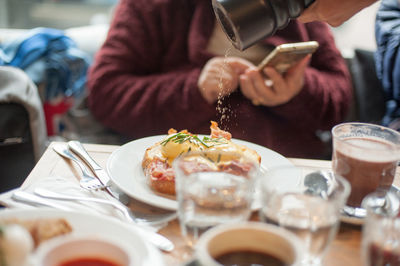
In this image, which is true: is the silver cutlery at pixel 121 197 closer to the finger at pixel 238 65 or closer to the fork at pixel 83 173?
the fork at pixel 83 173

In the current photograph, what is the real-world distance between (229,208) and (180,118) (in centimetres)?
102

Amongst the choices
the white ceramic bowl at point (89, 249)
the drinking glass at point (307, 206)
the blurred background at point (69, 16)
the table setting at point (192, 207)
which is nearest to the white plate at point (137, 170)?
the table setting at point (192, 207)

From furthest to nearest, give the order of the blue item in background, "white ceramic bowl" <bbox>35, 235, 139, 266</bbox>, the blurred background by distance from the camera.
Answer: the blurred background, the blue item in background, "white ceramic bowl" <bbox>35, 235, 139, 266</bbox>

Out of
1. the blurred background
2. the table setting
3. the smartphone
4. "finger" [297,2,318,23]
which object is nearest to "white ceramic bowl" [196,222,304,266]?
the table setting

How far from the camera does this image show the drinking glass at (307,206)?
2.29 feet

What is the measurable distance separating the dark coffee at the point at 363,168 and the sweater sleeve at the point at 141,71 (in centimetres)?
82

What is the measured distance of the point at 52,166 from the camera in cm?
110

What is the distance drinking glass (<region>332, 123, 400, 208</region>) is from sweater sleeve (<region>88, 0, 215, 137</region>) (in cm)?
81

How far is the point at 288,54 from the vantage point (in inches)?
52.2

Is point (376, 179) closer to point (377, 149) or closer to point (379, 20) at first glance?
point (377, 149)

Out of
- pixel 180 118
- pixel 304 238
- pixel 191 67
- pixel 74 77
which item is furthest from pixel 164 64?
pixel 304 238

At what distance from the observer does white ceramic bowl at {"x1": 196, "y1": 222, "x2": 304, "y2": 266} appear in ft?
2.09

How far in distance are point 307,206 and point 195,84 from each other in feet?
3.26

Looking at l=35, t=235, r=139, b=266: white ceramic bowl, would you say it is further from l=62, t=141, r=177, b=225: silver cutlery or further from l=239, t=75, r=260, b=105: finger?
l=239, t=75, r=260, b=105: finger
